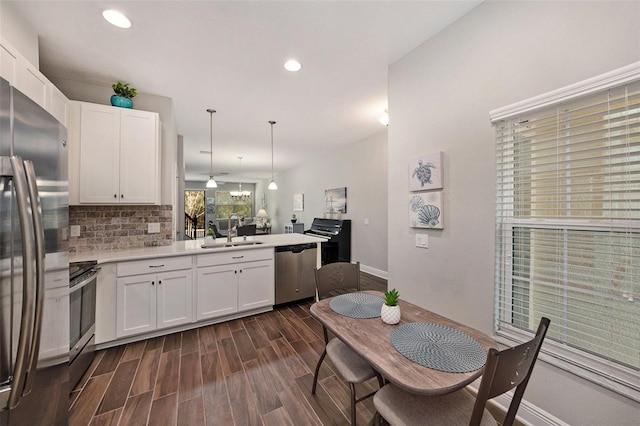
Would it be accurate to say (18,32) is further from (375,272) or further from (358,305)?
(375,272)

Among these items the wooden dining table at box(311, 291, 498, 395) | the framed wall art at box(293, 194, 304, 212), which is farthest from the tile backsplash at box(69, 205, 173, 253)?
the framed wall art at box(293, 194, 304, 212)

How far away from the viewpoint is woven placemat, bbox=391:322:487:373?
3.32ft

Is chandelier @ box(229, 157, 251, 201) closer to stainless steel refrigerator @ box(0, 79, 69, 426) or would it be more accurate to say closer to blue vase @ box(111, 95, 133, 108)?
blue vase @ box(111, 95, 133, 108)

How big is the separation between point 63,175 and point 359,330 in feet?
5.62

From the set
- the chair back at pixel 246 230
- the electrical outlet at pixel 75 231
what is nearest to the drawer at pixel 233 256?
the chair back at pixel 246 230

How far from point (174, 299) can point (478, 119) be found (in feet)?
10.7

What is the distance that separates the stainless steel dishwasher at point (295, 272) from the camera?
329 cm

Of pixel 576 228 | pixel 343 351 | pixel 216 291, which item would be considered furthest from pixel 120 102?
pixel 576 228

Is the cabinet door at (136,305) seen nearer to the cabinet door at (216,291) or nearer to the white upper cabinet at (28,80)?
the cabinet door at (216,291)

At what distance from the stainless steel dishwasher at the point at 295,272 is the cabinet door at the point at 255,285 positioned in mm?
119

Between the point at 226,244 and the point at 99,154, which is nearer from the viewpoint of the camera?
the point at 99,154

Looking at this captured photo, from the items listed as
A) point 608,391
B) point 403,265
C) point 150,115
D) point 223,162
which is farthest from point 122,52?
point 223,162

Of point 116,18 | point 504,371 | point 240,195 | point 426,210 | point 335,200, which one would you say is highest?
point 116,18

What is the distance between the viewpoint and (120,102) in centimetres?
265
